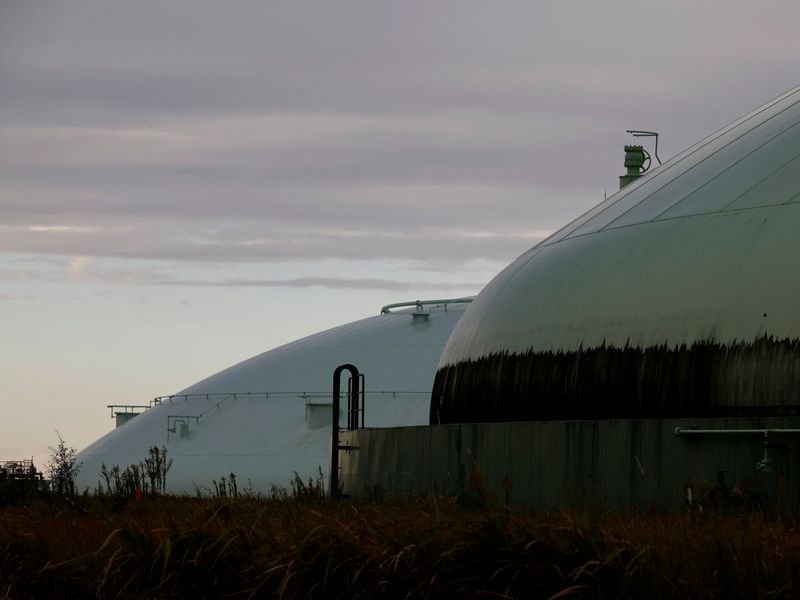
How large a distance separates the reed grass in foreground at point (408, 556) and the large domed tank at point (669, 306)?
16.0 ft

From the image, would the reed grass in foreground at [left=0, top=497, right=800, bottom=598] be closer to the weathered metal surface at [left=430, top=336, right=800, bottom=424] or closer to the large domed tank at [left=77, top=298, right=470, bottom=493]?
the weathered metal surface at [left=430, top=336, right=800, bottom=424]

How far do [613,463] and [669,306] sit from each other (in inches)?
107

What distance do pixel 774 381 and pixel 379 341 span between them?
150ft

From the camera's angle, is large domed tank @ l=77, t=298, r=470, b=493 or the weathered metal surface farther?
large domed tank @ l=77, t=298, r=470, b=493

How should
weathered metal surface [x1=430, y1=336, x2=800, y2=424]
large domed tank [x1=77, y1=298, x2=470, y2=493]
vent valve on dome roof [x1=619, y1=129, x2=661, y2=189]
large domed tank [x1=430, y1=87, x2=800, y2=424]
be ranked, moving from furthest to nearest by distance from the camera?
large domed tank [x1=77, y1=298, x2=470, y2=493]
vent valve on dome roof [x1=619, y1=129, x2=661, y2=189]
large domed tank [x1=430, y1=87, x2=800, y2=424]
weathered metal surface [x1=430, y1=336, x2=800, y2=424]

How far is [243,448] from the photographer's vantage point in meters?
60.9

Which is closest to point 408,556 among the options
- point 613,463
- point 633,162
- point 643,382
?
point 613,463

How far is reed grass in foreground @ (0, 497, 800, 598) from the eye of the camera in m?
13.8

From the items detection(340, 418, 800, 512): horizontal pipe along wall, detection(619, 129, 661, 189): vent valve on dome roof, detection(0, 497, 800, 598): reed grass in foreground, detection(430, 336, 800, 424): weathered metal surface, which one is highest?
detection(619, 129, 661, 189): vent valve on dome roof

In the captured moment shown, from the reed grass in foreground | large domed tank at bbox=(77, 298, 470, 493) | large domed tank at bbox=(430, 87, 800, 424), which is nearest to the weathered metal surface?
large domed tank at bbox=(430, 87, 800, 424)

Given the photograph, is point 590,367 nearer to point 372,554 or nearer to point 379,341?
point 372,554

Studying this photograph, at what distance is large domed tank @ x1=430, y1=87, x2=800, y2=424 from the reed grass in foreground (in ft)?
16.0

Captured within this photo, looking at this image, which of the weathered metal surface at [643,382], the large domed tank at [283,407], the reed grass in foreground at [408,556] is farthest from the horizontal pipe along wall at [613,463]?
the large domed tank at [283,407]

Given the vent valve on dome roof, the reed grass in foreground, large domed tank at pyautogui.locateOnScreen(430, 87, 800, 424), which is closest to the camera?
the reed grass in foreground
